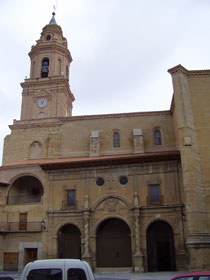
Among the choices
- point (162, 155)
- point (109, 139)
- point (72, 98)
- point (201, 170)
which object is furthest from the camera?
point (72, 98)

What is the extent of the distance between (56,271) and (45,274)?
258 millimetres

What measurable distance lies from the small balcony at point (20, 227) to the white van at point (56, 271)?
19.1 m

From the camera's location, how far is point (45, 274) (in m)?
7.25

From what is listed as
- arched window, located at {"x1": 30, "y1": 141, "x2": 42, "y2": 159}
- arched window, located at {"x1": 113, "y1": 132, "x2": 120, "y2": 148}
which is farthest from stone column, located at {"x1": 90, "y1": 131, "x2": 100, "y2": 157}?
arched window, located at {"x1": 30, "y1": 141, "x2": 42, "y2": 159}

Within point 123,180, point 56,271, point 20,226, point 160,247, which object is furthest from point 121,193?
point 56,271

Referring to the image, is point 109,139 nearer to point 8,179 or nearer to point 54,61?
point 8,179

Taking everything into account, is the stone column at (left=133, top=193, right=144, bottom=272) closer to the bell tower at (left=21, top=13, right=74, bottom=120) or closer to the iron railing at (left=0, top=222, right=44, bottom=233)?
the iron railing at (left=0, top=222, right=44, bottom=233)

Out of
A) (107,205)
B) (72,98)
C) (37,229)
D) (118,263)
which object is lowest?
(118,263)

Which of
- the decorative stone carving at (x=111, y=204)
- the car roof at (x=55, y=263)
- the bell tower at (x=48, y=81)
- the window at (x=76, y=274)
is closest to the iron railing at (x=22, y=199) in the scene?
the decorative stone carving at (x=111, y=204)

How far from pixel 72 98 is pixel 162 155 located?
18.2 m

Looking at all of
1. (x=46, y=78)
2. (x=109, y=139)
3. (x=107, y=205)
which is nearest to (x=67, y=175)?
(x=107, y=205)

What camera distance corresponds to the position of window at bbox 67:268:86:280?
7.21 m

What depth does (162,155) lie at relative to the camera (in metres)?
25.2

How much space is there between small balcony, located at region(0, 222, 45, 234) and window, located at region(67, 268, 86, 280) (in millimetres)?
19303
